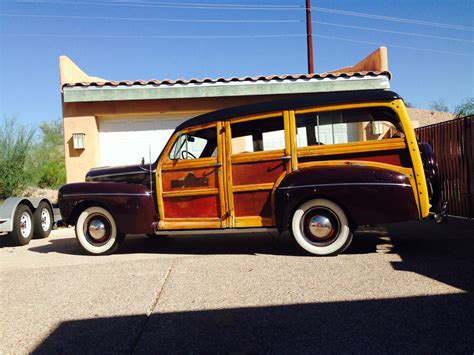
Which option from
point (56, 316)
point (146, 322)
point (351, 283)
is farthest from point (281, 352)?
point (56, 316)

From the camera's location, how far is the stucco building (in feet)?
30.2

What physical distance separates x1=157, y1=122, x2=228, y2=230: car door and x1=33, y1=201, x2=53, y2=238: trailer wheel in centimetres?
336

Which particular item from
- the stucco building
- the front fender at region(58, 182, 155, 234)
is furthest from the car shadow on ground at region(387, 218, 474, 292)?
the stucco building

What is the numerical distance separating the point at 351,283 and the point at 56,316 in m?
2.68

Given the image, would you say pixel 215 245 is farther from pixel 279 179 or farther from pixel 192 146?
pixel 279 179

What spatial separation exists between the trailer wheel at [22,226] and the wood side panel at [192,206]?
3116 mm

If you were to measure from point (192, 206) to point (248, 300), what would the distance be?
90.3 inches

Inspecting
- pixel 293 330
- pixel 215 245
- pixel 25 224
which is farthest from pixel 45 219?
pixel 293 330

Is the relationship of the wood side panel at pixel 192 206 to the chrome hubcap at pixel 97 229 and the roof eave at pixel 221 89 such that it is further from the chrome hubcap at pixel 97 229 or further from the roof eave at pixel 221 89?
the roof eave at pixel 221 89

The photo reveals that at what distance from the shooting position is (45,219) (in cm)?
813

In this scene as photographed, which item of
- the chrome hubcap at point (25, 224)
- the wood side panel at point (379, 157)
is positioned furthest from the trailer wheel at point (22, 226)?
the wood side panel at point (379, 157)

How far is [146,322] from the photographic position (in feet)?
10.6

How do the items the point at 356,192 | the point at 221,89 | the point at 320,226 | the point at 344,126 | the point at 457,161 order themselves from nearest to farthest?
the point at 356,192
the point at 320,226
the point at 344,126
the point at 457,161
the point at 221,89

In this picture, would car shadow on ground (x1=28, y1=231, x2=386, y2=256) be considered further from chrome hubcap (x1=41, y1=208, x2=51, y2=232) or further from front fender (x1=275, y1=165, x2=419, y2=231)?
front fender (x1=275, y1=165, x2=419, y2=231)
